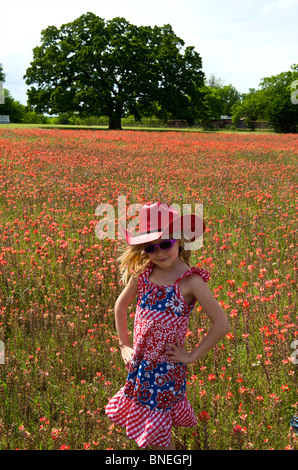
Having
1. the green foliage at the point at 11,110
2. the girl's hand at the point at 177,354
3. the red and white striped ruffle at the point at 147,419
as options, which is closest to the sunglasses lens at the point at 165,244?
the girl's hand at the point at 177,354

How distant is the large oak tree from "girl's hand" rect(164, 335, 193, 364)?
42.6 metres

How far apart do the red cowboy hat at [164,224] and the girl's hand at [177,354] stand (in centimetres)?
55

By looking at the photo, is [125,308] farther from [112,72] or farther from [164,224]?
[112,72]

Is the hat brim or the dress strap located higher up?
the hat brim

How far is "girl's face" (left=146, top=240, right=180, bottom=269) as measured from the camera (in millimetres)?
2219

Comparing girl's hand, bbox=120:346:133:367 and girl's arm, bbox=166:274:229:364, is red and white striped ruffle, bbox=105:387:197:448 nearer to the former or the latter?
girl's hand, bbox=120:346:133:367

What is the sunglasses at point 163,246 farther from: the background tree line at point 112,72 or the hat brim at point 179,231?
the background tree line at point 112,72

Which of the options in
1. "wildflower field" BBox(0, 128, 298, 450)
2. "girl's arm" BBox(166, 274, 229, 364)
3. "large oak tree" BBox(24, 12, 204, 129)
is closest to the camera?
"girl's arm" BBox(166, 274, 229, 364)

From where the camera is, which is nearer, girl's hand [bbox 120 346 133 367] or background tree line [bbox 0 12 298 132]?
girl's hand [bbox 120 346 133 367]

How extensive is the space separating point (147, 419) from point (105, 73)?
47.4 meters

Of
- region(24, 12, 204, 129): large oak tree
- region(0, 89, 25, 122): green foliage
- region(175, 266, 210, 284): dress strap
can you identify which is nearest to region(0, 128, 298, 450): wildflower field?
region(175, 266, 210, 284): dress strap

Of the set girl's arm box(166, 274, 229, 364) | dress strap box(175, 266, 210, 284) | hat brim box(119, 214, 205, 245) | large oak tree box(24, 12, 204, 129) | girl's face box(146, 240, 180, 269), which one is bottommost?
girl's arm box(166, 274, 229, 364)

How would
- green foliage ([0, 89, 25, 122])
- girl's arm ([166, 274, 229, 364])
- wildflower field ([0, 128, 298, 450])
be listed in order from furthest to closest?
green foliage ([0, 89, 25, 122])
wildflower field ([0, 128, 298, 450])
girl's arm ([166, 274, 229, 364])

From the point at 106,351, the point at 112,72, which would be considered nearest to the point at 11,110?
the point at 112,72
